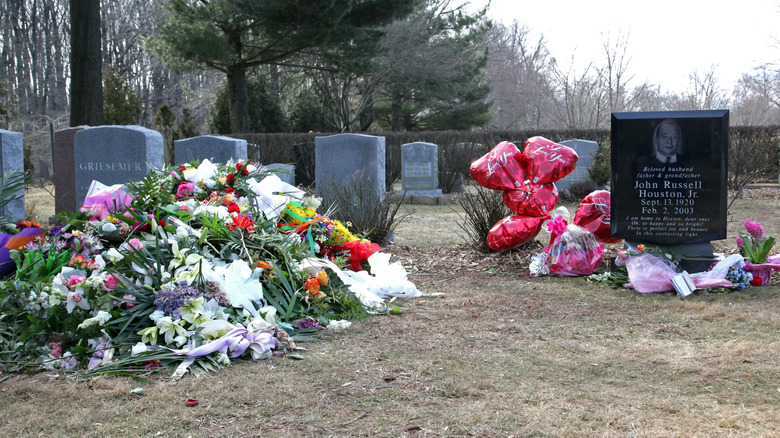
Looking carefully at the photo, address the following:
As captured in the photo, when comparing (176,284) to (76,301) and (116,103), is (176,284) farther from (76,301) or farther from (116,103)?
(116,103)

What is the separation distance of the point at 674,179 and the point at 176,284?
415 cm

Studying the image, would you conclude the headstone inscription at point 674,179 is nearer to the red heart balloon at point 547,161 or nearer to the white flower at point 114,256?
the red heart balloon at point 547,161

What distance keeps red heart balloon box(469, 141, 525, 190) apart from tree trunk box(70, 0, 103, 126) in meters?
9.24

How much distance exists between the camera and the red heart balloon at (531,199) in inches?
260

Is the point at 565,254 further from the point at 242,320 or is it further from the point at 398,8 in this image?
the point at 398,8

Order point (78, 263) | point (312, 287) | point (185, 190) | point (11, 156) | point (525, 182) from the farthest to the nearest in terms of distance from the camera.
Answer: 1. point (11, 156)
2. point (525, 182)
3. point (185, 190)
4. point (312, 287)
5. point (78, 263)

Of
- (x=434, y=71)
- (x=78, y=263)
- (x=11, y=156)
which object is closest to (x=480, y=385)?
(x=78, y=263)

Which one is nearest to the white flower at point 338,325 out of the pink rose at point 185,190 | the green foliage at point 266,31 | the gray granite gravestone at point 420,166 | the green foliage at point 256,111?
the pink rose at point 185,190

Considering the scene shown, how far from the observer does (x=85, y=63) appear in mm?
12844

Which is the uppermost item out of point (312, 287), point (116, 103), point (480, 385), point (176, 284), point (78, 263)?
point (116, 103)

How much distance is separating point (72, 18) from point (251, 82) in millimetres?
11647

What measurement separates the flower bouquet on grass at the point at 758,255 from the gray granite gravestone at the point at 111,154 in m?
6.45

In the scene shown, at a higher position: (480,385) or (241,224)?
(241,224)

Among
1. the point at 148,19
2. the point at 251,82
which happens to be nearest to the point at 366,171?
the point at 251,82
